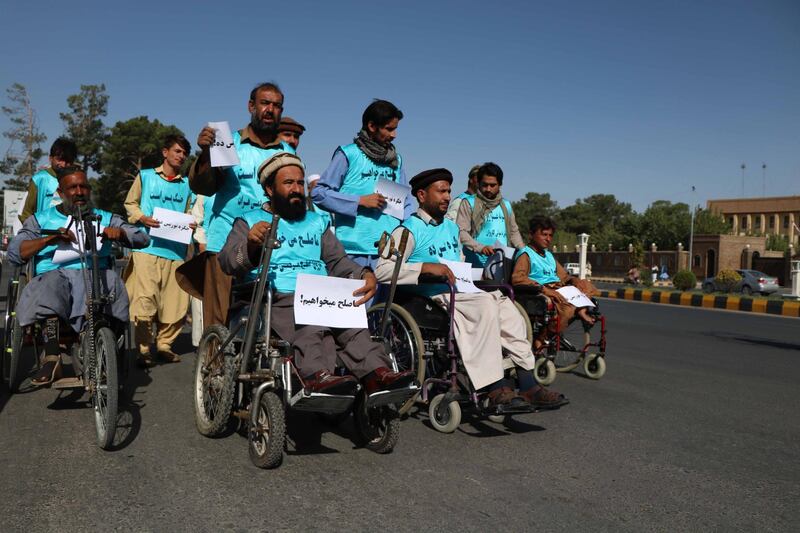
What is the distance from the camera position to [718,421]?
17.9ft

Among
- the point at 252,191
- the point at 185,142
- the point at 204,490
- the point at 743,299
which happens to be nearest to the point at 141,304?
the point at 185,142

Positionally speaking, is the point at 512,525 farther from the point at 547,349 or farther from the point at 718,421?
the point at 547,349

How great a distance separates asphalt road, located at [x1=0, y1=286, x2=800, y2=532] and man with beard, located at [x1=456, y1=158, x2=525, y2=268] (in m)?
1.65

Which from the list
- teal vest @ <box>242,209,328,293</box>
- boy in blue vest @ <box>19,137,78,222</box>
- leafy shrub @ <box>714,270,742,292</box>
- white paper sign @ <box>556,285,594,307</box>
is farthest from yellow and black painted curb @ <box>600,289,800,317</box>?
boy in blue vest @ <box>19,137,78,222</box>

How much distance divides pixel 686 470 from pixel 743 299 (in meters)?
19.8

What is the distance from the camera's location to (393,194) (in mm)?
5586

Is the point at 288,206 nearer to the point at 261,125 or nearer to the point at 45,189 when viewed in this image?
the point at 261,125

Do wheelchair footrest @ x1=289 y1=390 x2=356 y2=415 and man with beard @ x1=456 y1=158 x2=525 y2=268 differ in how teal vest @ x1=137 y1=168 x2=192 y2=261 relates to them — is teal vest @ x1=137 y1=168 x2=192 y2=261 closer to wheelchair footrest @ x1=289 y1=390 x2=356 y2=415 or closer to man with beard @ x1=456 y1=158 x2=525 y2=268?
man with beard @ x1=456 y1=158 x2=525 y2=268

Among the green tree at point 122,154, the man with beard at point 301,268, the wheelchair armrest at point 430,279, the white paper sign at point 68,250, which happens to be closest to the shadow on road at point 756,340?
the wheelchair armrest at point 430,279

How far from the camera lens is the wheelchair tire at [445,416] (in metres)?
4.66

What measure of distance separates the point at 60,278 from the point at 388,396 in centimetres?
274

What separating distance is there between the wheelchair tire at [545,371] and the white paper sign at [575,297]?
0.60 m

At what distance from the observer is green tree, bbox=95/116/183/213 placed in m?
53.5

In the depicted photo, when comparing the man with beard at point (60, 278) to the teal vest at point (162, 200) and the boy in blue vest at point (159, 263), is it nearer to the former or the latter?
the boy in blue vest at point (159, 263)
